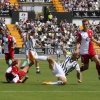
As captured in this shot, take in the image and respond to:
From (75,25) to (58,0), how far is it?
212 inches

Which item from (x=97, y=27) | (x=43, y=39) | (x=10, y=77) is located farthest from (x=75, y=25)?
(x=10, y=77)

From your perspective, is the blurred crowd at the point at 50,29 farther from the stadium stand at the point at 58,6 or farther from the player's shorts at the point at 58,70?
the player's shorts at the point at 58,70

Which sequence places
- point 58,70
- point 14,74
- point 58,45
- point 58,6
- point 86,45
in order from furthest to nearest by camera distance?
1. point 58,6
2. point 58,45
3. point 86,45
4. point 14,74
5. point 58,70

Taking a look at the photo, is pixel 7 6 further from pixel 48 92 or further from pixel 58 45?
pixel 48 92

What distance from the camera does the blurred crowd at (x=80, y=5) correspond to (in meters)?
56.6

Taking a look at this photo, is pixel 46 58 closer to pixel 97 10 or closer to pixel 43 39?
pixel 43 39

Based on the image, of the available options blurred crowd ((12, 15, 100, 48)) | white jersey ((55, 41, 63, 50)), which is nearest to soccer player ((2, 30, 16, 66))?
white jersey ((55, 41, 63, 50))

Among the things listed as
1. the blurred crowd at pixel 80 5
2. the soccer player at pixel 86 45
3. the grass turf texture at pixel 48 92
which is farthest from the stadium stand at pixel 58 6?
the grass turf texture at pixel 48 92

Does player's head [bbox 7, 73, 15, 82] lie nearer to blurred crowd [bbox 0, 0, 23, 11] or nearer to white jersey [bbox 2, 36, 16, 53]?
white jersey [bbox 2, 36, 16, 53]

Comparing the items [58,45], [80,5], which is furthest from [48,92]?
[80,5]

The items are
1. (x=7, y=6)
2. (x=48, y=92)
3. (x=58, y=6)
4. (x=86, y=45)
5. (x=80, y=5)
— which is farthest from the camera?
(x=58, y=6)

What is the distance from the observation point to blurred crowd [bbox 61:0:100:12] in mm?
56588

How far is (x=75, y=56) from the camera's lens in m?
16.4

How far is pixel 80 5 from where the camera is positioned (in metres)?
56.8
